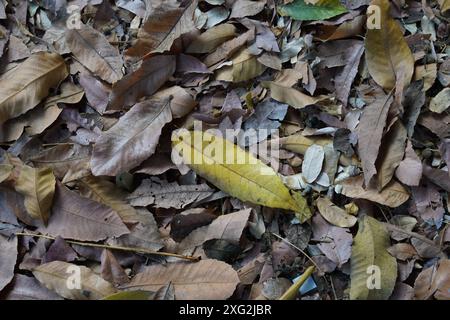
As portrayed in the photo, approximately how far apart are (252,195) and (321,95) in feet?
0.99

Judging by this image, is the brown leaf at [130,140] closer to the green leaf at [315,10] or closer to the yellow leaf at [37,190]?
the yellow leaf at [37,190]

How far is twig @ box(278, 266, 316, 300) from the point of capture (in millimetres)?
1170

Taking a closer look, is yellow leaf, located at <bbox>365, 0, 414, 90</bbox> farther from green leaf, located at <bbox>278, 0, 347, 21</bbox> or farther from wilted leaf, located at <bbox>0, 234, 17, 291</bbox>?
wilted leaf, located at <bbox>0, 234, 17, 291</bbox>

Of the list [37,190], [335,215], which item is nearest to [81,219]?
[37,190]

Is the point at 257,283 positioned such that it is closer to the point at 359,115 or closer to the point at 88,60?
the point at 359,115

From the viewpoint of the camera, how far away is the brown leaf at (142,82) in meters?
1.33

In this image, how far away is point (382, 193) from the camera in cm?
123

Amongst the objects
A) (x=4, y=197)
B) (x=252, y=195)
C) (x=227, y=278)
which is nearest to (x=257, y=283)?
(x=227, y=278)

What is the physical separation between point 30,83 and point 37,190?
28 centimetres

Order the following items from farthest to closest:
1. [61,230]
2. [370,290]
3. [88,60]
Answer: [88,60]
[61,230]
[370,290]

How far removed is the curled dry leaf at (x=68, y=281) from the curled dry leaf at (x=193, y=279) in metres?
0.05

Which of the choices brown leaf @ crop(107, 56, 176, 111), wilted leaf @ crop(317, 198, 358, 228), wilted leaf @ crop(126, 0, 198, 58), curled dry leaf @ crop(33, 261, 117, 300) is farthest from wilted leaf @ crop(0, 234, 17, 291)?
wilted leaf @ crop(317, 198, 358, 228)

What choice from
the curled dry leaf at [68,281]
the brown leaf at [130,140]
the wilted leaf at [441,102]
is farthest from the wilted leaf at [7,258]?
the wilted leaf at [441,102]

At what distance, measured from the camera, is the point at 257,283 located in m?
1.21
